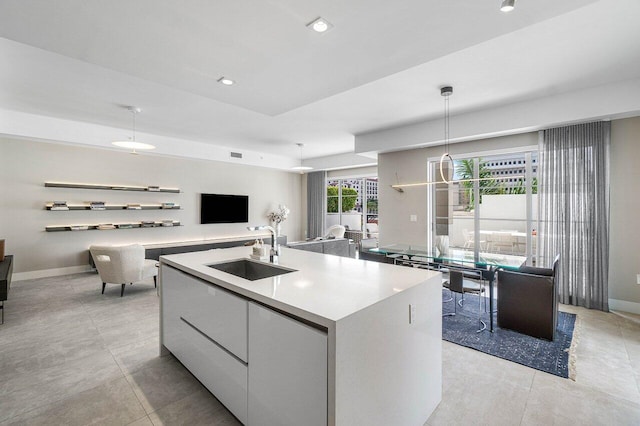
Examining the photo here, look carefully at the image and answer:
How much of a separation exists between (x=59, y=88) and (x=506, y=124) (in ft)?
19.9

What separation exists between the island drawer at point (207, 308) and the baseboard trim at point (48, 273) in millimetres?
4659

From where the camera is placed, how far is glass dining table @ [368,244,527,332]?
314cm

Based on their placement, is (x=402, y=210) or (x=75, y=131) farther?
(x=402, y=210)

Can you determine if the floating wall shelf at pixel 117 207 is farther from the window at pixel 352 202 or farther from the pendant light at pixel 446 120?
the pendant light at pixel 446 120

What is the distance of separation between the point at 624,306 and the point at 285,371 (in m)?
4.81

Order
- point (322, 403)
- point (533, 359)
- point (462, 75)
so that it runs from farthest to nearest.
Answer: point (462, 75) → point (533, 359) → point (322, 403)

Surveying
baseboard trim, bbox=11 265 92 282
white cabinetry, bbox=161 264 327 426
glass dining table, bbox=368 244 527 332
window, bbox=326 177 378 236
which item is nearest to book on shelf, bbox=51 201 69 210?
baseboard trim, bbox=11 265 92 282

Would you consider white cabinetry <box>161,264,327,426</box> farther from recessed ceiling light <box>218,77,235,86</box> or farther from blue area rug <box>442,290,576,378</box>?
blue area rug <box>442,290,576,378</box>

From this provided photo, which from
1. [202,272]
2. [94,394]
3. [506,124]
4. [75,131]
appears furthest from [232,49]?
[75,131]

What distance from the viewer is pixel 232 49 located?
2.02m

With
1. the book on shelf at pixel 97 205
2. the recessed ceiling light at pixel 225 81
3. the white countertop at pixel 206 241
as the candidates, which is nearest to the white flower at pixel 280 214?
the white countertop at pixel 206 241

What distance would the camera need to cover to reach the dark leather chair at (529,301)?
2.90 m

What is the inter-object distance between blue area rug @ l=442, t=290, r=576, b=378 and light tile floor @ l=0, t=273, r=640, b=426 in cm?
10

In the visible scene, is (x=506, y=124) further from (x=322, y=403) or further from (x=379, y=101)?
(x=322, y=403)
